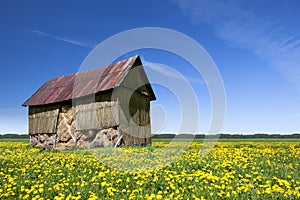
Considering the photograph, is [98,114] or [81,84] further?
[81,84]

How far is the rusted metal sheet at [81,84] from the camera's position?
21.5m

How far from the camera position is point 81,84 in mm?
24016

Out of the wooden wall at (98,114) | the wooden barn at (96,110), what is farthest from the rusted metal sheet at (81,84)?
the wooden wall at (98,114)

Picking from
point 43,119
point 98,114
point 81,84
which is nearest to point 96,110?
point 98,114

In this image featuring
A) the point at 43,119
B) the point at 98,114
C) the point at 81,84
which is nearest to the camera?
the point at 98,114

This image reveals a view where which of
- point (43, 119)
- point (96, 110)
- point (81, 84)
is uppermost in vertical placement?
point (81, 84)

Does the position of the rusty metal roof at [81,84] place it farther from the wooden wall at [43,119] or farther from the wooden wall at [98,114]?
the wooden wall at [98,114]

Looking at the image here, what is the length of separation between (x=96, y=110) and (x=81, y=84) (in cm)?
399

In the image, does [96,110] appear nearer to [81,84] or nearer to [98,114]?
[98,114]

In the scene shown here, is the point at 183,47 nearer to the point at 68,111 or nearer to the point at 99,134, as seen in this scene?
the point at 99,134

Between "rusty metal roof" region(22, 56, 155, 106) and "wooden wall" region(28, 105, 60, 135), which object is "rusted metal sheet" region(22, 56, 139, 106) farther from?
"wooden wall" region(28, 105, 60, 135)

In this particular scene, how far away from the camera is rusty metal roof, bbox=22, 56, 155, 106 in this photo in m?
21.5

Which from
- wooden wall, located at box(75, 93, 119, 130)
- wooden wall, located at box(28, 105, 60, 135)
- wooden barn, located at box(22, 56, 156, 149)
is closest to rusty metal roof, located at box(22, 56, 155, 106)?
wooden barn, located at box(22, 56, 156, 149)

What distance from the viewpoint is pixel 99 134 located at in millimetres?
20969
